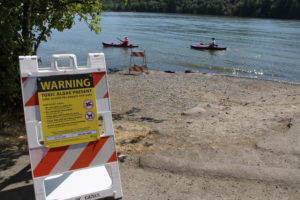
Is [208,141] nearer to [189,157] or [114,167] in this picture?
[189,157]

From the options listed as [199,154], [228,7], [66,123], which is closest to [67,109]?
[66,123]

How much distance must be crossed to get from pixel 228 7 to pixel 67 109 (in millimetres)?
98479

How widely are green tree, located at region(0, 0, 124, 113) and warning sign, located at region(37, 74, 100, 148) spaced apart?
2.76 metres

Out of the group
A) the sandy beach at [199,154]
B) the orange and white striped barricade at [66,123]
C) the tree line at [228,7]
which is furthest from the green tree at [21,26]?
the tree line at [228,7]

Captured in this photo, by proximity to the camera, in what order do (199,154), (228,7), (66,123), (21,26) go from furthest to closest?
(228,7), (21,26), (199,154), (66,123)

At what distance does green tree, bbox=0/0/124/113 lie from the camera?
5839mm

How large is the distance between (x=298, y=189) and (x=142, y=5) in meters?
131

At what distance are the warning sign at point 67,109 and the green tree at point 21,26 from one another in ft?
9.07

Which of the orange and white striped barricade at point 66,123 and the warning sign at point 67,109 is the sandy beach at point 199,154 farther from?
the warning sign at point 67,109

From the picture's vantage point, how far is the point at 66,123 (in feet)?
11.8

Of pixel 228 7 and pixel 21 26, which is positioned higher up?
pixel 228 7

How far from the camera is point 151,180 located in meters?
4.39

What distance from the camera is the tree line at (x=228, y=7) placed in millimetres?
78125

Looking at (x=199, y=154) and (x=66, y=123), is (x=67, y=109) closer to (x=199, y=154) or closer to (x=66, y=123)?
(x=66, y=123)
